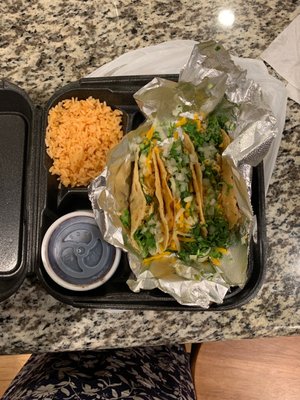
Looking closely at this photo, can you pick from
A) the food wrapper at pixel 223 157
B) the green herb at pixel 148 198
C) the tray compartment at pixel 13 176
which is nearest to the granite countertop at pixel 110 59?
the tray compartment at pixel 13 176

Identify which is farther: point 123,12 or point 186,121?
point 123,12

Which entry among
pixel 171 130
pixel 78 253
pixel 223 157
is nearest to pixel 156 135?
pixel 171 130

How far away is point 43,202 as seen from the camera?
1113 millimetres

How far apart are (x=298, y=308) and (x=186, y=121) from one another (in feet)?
1.56

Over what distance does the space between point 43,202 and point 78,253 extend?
0.13 meters

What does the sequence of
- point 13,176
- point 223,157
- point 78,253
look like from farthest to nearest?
point 13,176 → point 78,253 → point 223,157

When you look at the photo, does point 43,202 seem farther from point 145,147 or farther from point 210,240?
point 210,240

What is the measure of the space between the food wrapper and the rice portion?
85 mm

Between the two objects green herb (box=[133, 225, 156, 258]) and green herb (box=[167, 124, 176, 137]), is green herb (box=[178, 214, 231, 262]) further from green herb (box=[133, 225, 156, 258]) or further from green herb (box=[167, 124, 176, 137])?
green herb (box=[167, 124, 176, 137])

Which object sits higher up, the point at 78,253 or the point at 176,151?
the point at 176,151

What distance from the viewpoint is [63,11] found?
49.8 inches

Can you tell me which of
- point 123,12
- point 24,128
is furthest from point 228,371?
point 123,12

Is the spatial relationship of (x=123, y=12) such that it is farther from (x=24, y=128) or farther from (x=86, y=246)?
(x=86, y=246)

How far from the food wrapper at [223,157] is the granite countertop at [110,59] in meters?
0.18
